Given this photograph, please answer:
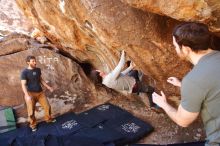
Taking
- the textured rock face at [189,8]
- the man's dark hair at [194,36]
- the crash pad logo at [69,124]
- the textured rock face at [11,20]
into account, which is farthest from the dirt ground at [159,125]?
the man's dark hair at [194,36]

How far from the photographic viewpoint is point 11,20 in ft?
30.5

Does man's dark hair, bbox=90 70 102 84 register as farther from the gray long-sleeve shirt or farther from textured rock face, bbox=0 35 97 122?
the gray long-sleeve shirt

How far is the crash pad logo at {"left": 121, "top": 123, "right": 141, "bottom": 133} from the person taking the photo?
583 cm

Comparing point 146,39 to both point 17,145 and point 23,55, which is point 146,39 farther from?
point 23,55

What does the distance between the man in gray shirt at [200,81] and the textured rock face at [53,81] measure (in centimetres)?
479

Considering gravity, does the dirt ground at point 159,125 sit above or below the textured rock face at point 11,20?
below

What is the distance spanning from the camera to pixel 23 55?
24.4ft

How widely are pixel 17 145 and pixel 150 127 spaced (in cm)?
230

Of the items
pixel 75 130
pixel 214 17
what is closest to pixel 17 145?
pixel 75 130

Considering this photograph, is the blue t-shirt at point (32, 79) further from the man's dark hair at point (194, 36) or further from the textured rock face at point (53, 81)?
the man's dark hair at point (194, 36)

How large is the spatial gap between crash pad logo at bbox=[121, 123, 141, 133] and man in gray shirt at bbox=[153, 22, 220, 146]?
3.58 metres

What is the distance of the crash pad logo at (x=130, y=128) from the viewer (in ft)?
19.1

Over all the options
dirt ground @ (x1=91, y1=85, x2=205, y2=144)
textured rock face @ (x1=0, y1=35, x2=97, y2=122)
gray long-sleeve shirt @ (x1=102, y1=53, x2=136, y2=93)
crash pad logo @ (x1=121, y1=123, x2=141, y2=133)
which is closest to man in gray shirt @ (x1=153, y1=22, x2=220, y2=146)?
gray long-sleeve shirt @ (x1=102, y1=53, x2=136, y2=93)

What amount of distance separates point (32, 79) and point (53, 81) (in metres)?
1.40
